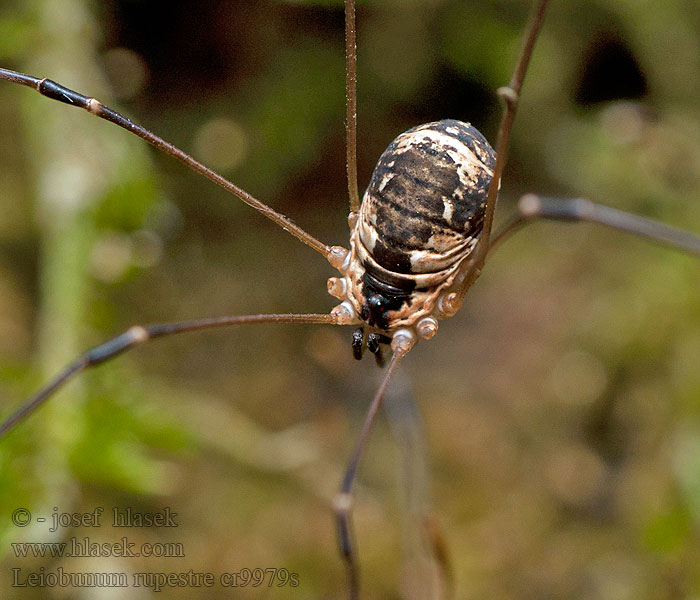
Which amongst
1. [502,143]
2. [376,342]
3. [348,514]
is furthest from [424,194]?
[348,514]

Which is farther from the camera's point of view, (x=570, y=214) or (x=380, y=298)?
(x=380, y=298)

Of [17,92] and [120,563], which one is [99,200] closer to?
[17,92]

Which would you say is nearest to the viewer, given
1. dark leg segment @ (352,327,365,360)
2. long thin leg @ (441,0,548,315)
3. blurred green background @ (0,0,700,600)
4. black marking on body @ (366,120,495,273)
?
long thin leg @ (441,0,548,315)

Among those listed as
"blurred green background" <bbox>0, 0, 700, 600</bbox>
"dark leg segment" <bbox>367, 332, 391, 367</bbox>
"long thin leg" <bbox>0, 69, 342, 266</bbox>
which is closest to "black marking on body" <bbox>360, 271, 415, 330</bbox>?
"dark leg segment" <bbox>367, 332, 391, 367</bbox>

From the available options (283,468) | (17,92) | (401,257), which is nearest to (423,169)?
(401,257)

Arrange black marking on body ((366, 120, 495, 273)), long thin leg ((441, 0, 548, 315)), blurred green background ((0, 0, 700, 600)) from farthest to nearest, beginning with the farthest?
blurred green background ((0, 0, 700, 600))
black marking on body ((366, 120, 495, 273))
long thin leg ((441, 0, 548, 315))

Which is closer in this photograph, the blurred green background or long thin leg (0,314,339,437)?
long thin leg (0,314,339,437)

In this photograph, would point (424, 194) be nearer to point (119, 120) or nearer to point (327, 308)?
point (119, 120)

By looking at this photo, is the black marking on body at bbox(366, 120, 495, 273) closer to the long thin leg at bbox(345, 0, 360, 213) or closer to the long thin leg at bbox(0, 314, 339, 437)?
the long thin leg at bbox(345, 0, 360, 213)
